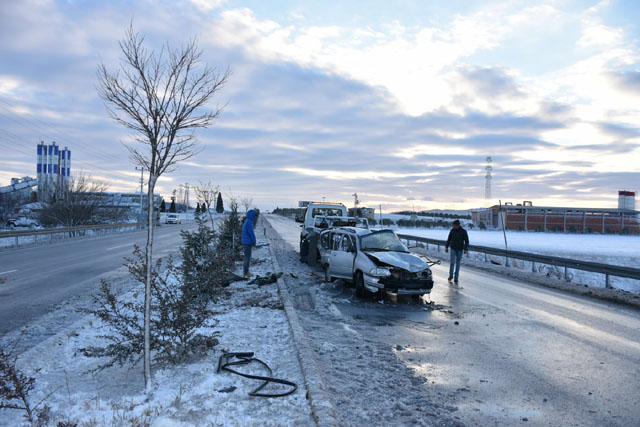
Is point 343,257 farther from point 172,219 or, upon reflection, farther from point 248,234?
point 172,219

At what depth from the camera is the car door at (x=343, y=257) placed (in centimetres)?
1141

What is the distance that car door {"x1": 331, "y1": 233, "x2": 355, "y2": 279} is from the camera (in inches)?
449

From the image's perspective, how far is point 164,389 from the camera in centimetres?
438

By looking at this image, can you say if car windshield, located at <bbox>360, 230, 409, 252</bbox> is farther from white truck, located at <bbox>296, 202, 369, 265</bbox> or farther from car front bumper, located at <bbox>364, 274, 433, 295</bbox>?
white truck, located at <bbox>296, 202, 369, 265</bbox>

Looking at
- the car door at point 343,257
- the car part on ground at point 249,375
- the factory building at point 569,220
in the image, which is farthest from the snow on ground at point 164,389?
the factory building at point 569,220

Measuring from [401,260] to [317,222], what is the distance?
848 centimetres

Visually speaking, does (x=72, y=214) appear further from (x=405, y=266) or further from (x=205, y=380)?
(x=205, y=380)

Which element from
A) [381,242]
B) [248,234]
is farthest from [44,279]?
[381,242]

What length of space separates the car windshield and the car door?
0.34 meters

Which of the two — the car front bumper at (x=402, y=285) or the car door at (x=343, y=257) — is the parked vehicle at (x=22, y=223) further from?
the car front bumper at (x=402, y=285)

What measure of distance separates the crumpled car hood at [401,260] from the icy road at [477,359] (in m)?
0.80

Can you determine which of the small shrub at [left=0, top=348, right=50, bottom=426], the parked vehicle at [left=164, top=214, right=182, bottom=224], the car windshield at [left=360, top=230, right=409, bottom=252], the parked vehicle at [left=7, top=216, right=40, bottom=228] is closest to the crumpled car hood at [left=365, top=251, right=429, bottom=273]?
the car windshield at [left=360, top=230, right=409, bottom=252]

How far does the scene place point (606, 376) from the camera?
534 centimetres

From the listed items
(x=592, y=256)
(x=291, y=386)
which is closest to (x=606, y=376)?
(x=291, y=386)
